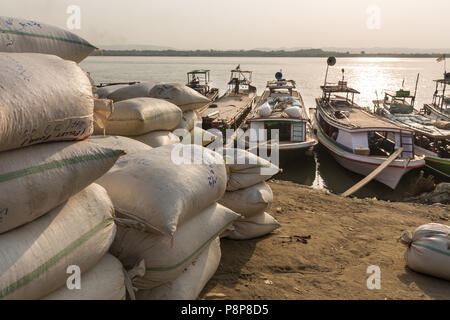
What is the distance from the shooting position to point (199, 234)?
10.4ft

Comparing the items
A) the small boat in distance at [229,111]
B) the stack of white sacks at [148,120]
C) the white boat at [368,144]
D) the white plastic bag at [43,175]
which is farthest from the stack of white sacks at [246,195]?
the white boat at [368,144]

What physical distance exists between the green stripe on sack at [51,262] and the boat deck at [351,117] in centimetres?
1238

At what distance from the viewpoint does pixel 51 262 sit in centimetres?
205

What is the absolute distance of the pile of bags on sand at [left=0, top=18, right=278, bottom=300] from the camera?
6.54 ft

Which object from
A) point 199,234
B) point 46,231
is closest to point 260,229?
point 199,234

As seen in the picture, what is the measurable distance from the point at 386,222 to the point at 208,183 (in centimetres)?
399

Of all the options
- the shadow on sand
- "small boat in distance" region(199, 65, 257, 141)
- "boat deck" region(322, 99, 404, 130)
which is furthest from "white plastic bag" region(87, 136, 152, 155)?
"boat deck" region(322, 99, 404, 130)

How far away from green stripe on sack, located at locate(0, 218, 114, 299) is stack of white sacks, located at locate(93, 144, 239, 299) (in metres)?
0.30

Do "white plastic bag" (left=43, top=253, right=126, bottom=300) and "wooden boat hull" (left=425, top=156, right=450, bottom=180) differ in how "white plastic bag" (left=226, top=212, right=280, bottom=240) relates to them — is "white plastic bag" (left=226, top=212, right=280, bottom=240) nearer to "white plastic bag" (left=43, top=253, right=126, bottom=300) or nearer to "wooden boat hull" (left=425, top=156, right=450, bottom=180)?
"white plastic bag" (left=43, top=253, right=126, bottom=300)

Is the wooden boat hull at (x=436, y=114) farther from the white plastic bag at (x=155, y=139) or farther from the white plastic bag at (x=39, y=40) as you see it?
the white plastic bag at (x=39, y=40)

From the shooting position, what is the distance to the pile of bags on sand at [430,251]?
12.1ft

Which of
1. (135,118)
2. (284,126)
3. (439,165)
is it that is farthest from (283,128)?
(135,118)

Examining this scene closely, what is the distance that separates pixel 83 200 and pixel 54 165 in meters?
0.37

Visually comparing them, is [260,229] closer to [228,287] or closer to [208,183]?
[228,287]
